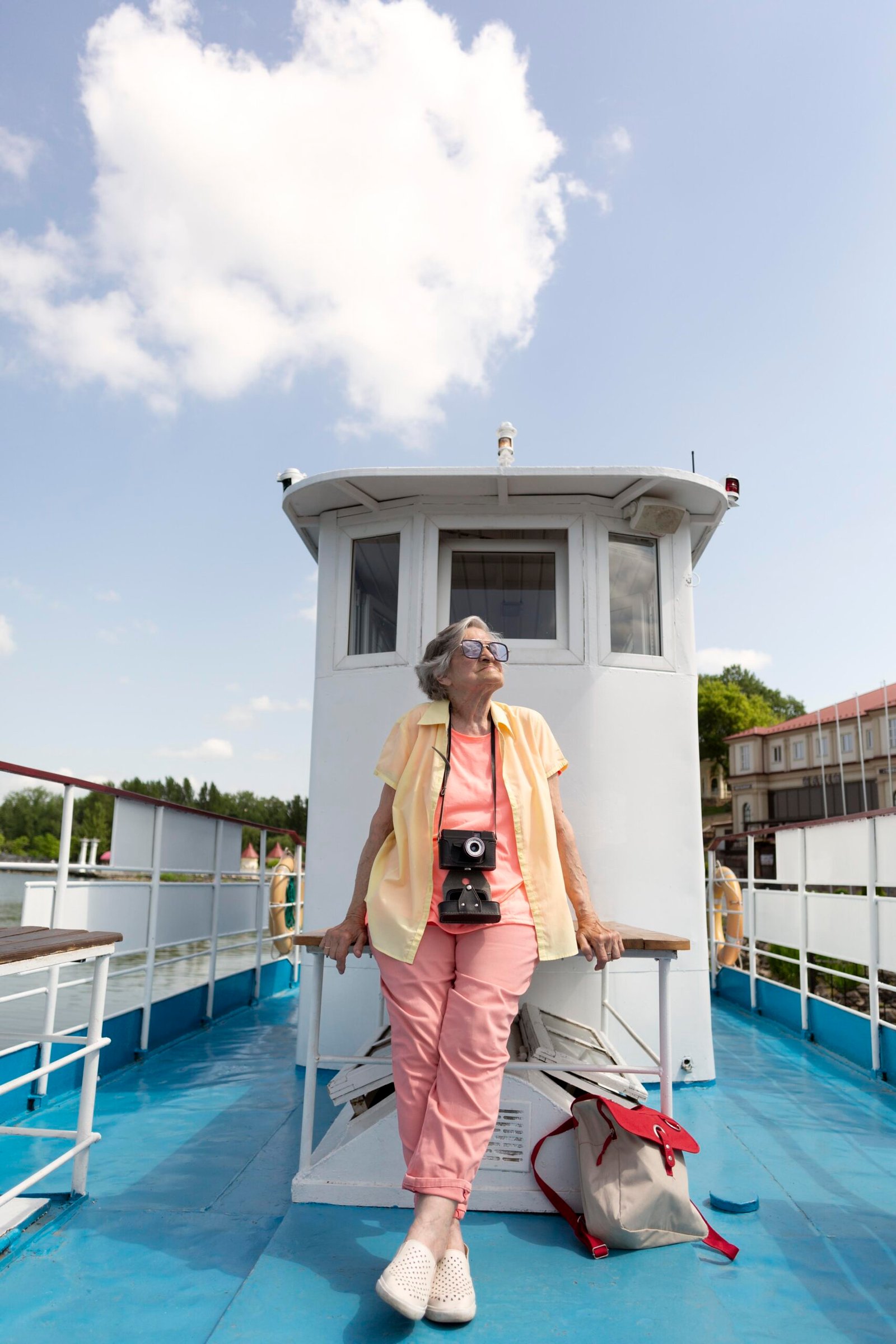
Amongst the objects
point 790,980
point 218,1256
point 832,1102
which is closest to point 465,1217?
point 218,1256

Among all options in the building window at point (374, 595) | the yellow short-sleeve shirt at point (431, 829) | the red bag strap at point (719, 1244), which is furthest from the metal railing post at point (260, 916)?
the red bag strap at point (719, 1244)

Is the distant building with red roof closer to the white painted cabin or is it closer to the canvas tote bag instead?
the white painted cabin

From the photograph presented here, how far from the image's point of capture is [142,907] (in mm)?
4344

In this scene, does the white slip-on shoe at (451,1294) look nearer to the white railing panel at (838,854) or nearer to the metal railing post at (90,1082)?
the metal railing post at (90,1082)

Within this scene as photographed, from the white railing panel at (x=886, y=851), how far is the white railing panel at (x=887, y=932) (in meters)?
0.07

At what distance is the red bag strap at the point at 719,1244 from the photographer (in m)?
2.09

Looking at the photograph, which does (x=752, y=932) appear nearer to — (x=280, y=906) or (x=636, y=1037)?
(x=280, y=906)

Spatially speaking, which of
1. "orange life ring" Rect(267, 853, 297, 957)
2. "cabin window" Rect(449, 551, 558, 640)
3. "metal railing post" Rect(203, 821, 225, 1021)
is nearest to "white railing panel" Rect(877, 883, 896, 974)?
"cabin window" Rect(449, 551, 558, 640)

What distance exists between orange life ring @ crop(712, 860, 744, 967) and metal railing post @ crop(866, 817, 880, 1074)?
238 centimetres

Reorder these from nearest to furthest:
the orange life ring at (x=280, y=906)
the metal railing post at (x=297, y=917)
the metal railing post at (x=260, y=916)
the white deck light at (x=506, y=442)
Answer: the white deck light at (x=506, y=442) < the metal railing post at (x=260, y=916) < the orange life ring at (x=280, y=906) < the metal railing post at (x=297, y=917)

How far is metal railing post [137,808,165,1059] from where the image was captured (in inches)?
170

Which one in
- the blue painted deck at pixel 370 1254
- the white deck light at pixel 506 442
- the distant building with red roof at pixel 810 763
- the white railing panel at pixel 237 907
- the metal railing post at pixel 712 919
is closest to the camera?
the blue painted deck at pixel 370 1254

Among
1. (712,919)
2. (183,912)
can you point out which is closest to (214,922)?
(183,912)

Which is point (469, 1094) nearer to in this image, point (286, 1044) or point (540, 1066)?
point (540, 1066)
